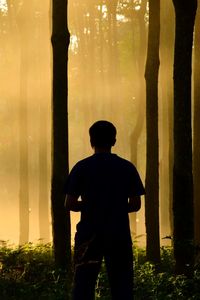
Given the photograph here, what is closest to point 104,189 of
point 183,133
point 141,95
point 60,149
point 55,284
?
point 183,133

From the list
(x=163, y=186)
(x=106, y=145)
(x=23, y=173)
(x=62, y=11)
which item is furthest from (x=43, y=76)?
(x=106, y=145)

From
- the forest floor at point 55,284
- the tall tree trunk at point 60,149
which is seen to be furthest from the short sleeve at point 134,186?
the tall tree trunk at point 60,149

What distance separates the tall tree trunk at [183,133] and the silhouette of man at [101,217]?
10.9ft

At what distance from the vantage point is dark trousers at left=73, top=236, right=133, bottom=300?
5.66 metres

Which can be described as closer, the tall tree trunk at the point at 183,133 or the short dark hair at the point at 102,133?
the short dark hair at the point at 102,133

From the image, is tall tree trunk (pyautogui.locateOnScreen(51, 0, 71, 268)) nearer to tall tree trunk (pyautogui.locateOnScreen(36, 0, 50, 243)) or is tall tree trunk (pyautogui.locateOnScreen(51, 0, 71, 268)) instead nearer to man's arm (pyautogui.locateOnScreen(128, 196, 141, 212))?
man's arm (pyautogui.locateOnScreen(128, 196, 141, 212))

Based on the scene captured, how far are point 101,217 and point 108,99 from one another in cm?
3390

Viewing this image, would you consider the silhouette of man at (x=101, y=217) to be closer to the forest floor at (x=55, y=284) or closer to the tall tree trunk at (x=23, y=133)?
the forest floor at (x=55, y=284)

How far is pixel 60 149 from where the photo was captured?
11.0 meters

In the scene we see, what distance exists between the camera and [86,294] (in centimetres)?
570

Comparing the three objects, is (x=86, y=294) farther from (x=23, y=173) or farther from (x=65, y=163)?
(x=23, y=173)

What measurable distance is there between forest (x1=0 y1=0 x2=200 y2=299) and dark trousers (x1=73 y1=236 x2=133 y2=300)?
126cm

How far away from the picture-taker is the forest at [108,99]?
920 cm

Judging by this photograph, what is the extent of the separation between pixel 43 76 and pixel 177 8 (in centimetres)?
2381
